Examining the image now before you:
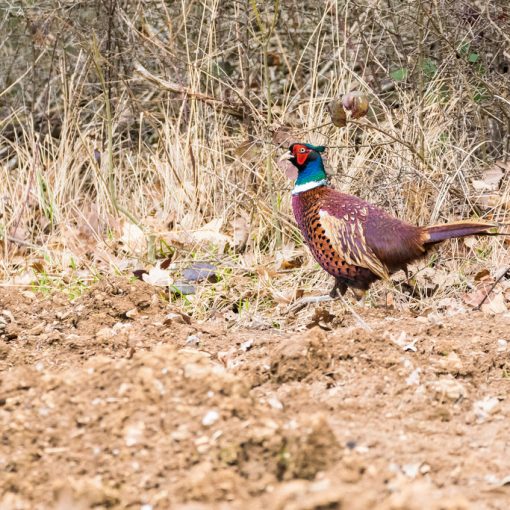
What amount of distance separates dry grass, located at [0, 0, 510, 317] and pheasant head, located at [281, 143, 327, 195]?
480 mm

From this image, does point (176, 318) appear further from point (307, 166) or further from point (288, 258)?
point (288, 258)

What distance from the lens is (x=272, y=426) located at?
2.53 metres

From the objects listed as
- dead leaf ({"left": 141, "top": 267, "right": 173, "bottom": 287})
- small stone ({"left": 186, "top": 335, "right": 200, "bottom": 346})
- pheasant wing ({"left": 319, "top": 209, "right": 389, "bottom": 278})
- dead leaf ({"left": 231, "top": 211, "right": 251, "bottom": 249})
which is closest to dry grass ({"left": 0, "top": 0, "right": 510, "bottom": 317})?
dead leaf ({"left": 231, "top": 211, "right": 251, "bottom": 249})

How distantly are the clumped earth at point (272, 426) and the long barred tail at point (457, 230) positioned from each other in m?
0.59

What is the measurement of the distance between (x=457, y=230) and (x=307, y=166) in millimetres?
866

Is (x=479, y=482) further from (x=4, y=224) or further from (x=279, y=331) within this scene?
(x=4, y=224)

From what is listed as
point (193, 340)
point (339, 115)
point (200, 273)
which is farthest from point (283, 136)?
point (193, 340)

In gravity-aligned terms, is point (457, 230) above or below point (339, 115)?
below

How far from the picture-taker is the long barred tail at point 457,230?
4320 millimetres

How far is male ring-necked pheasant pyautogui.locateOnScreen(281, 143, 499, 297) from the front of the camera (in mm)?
4516

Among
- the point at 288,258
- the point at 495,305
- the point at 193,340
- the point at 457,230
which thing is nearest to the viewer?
the point at 193,340

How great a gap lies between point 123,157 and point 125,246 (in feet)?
4.71

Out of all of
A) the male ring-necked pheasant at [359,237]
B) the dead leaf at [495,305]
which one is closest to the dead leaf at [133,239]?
the male ring-necked pheasant at [359,237]

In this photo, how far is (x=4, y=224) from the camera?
6.39 m
